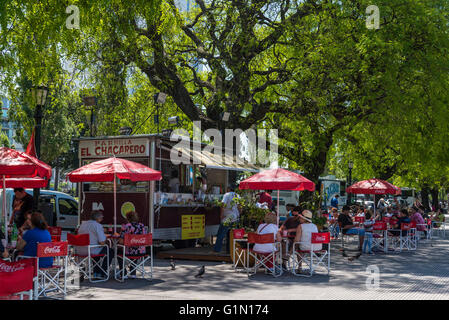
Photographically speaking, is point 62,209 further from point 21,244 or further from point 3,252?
point 3,252

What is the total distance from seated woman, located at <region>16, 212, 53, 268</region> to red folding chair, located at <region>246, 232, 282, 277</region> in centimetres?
451

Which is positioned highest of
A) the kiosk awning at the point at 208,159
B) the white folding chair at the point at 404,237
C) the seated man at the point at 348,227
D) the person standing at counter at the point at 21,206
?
the kiosk awning at the point at 208,159

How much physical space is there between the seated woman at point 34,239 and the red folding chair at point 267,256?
4515 millimetres

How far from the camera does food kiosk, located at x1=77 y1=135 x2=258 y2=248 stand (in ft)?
50.7

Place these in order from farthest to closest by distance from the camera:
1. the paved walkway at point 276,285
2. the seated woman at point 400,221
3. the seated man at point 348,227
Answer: the seated woman at point 400,221 → the seated man at point 348,227 → the paved walkway at point 276,285

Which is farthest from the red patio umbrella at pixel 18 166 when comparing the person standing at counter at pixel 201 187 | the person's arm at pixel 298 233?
the person standing at counter at pixel 201 187

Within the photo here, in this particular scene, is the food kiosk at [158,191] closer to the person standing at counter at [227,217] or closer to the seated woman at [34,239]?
the person standing at counter at [227,217]

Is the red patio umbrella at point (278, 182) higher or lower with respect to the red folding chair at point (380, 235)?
higher

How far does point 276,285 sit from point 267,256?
1371 millimetres

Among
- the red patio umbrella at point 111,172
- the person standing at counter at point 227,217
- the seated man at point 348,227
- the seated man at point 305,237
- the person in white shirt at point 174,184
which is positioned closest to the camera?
the red patio umbrella at point 111,172

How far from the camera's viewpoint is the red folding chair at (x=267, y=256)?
39.0 ft

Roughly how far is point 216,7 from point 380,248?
32.1ft

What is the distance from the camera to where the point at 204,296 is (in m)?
9.35

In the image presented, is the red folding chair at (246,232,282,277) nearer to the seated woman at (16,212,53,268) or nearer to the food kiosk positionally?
the food kiosk
